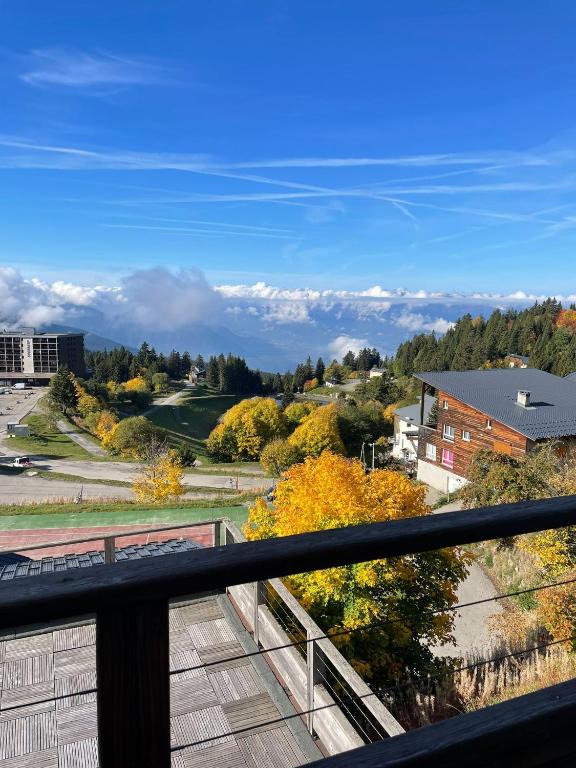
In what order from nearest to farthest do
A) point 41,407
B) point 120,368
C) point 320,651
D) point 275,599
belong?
point 320,651 → point 275,599 → point 41,407 → point 120,368

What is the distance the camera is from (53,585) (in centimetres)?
92

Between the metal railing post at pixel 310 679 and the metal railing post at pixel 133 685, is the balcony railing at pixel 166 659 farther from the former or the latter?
the metal railing post at pixel 310 679

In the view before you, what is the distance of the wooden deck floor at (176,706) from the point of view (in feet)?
11.5

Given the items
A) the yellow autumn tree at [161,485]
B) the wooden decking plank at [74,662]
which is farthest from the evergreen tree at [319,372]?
the wooden decking plank at [74,662]

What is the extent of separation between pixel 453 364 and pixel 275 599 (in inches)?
2759

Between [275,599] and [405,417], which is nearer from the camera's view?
[275,599]

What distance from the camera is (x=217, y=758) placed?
3.59 m

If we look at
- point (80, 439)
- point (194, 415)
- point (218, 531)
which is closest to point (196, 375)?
point (194, 415)

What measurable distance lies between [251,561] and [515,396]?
1050 inches

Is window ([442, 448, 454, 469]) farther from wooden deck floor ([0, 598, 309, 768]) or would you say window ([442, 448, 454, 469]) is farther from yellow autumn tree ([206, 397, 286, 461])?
wooden deck floor ([0, 598, 309, 768])

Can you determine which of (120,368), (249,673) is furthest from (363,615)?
(120,368)

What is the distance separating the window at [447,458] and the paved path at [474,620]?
41.1 feet

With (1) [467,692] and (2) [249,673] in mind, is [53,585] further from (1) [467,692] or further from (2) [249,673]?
(1) [467,692]

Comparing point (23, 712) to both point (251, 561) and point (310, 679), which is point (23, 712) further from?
point (251, 561)
